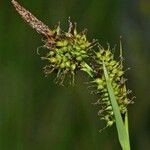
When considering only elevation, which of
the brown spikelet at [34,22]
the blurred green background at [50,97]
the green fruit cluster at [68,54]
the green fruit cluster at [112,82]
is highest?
the blurred green background at [50,97]

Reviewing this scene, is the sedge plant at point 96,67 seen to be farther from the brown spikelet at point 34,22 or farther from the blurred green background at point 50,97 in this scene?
the blurred green background at point 50,97

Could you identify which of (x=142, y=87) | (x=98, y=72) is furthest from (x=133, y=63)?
(x=98, y=72)

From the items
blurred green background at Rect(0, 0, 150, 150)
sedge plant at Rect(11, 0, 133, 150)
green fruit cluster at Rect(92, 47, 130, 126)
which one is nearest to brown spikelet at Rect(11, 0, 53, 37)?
sedge plant at Rect(11, 0, 133, 150)

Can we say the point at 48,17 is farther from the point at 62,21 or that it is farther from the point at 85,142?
the point at 85,142

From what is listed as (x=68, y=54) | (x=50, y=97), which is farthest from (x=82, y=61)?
(x=50, y=97)

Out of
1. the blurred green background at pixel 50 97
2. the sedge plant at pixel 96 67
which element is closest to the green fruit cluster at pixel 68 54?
the sedge plant at pixel 96 67

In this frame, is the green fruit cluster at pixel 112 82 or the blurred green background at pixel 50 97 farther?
the blurred green background at pixel 50 97
